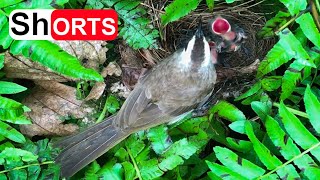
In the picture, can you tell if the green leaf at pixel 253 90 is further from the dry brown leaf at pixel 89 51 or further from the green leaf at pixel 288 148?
the dry brown leaf at pixel 89 51

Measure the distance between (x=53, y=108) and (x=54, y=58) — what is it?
82 centimetres

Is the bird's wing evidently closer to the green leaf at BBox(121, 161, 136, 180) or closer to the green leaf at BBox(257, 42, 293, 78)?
the green leaf at BBox(121, 161, 136, 180)

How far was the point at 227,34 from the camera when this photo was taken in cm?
350

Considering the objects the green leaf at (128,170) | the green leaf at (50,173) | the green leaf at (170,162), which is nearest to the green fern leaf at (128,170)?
the green leaf at (128,170)

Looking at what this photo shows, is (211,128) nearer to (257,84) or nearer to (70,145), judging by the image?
(257,84)

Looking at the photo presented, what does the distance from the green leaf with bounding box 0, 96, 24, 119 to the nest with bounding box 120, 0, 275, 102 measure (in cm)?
83

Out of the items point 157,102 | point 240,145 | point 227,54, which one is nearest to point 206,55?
point 157,102

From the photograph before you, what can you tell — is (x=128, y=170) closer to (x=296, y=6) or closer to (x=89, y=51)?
(x=89, y=51)

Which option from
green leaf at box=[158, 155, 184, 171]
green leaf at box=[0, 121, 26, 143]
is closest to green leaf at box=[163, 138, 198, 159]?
green leaf at box=[158, 155, 184, 171]

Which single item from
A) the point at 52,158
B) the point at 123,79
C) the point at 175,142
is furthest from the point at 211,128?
the point at 52,158

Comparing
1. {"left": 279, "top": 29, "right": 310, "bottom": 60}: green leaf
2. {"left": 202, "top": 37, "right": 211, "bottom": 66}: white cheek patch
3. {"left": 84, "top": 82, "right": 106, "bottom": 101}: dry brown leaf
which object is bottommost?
{"left": 84, "top": 82, "right": 106, "bottom": 101}: dry brown leaf

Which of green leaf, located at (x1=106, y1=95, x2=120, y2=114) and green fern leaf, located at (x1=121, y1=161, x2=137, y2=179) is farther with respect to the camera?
green leaf, located at (x1=106, y1=95, x2=120, y2=114)

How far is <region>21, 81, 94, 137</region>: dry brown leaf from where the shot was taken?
129 inches

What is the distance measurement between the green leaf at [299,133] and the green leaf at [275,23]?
50 cm
